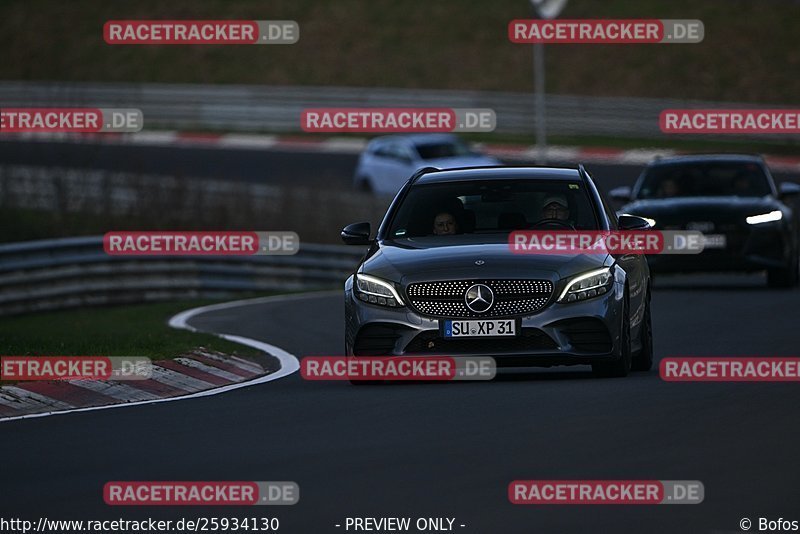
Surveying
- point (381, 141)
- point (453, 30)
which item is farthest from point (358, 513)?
point (453, 30)

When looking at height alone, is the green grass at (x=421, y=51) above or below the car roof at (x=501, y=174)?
above

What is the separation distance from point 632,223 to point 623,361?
1.32 meters

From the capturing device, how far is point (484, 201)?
1379cm

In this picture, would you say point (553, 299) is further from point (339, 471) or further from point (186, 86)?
point (186, 86)

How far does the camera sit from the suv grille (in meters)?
12.5

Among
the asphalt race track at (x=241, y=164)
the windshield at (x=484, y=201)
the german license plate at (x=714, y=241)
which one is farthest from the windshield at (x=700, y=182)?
the asphalt race track at (x=241, y=164)

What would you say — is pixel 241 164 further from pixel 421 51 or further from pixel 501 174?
pixel 501 174

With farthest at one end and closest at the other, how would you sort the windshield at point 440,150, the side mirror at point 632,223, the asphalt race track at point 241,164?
the windshield at point 440,150 → the asphalt race track at point 241,164 → the side mirror at point 632,223

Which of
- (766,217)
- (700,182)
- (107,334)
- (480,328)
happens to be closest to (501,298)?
(480,328)

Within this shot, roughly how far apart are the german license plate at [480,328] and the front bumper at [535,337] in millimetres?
43

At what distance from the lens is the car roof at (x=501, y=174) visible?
45.4 ft

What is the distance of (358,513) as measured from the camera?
7.88 metres

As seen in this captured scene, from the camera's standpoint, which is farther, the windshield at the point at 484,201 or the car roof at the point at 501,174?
the car roof at the point at 501,174

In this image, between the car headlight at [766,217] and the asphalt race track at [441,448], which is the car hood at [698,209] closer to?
the car headlight at [766,217]
